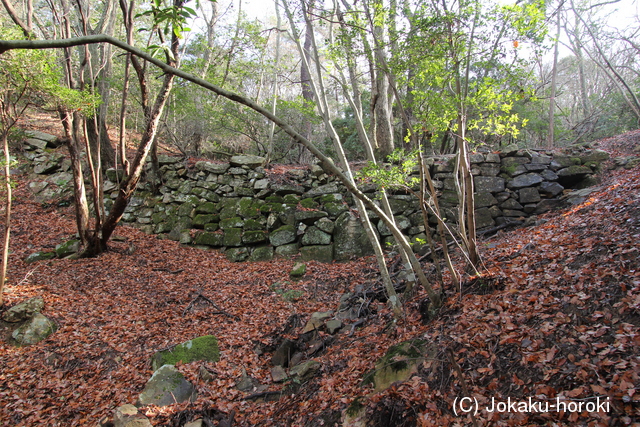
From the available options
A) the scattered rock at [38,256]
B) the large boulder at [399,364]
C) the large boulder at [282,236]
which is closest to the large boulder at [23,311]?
the scattered rock at [38,256]

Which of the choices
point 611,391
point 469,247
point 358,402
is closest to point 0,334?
point 358,402

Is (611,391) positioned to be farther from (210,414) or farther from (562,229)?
(210,414)

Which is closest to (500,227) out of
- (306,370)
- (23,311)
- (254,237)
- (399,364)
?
(399,364)

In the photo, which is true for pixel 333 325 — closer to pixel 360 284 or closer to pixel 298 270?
pixel 360 284

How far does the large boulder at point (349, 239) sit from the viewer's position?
780 centimetres

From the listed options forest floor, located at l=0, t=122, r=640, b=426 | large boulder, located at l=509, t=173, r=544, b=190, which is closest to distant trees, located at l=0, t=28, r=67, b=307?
forest floor, located at l=0, t=122, r=640, b=426

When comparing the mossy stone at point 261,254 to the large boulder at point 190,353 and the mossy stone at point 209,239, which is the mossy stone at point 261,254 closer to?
the mossy stone at point 209,239

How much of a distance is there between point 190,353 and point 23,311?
2.79 meters

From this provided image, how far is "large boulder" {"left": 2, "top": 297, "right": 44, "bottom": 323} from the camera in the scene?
4938 millimetres

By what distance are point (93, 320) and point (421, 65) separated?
662cm

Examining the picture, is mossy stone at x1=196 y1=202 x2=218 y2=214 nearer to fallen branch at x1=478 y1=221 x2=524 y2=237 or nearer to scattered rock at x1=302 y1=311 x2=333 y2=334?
scattered rock at x1=302 y1=311 x2=333 y2=334

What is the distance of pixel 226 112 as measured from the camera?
34.8 ft

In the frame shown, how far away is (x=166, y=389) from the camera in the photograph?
4059 millimetres

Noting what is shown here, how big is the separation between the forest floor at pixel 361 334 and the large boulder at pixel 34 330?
0.44 feet
